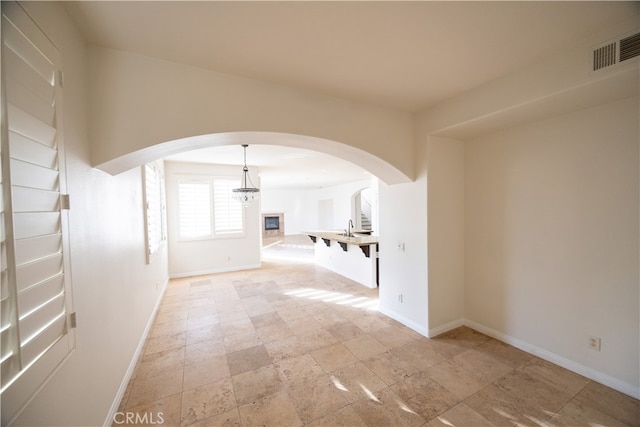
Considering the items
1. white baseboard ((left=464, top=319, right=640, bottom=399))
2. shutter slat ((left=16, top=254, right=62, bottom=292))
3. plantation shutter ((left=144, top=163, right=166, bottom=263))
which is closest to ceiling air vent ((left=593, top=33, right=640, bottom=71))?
white baseboard ((left=464, top=319, right=640, bottom=399))

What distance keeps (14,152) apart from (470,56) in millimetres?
2869

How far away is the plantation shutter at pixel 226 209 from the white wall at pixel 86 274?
3.89 metres

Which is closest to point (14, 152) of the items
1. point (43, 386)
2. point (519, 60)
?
point (43, 386)

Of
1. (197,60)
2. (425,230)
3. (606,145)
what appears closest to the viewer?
(197,60)

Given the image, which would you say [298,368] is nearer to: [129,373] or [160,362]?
[160,362]

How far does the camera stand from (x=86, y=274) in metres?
1.61

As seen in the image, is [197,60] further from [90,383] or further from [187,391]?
[187,391]

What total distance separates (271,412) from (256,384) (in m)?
0.37

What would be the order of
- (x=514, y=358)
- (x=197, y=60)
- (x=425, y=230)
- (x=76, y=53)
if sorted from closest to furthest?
(x=76, y=53)
(x=197, y=60)
(x=514, y=358)
(x=425, y=230)

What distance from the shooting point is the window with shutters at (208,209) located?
6008mm

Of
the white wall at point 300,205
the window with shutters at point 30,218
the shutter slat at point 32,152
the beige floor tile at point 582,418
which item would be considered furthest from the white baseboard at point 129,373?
the white wall at point 300,205

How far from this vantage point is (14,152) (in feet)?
3.19

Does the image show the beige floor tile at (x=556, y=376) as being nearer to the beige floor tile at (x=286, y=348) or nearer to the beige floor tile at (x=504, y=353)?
the beige floor tile at (x=504, y=353)

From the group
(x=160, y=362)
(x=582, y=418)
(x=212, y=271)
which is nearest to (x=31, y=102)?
(x=160, y=362)
